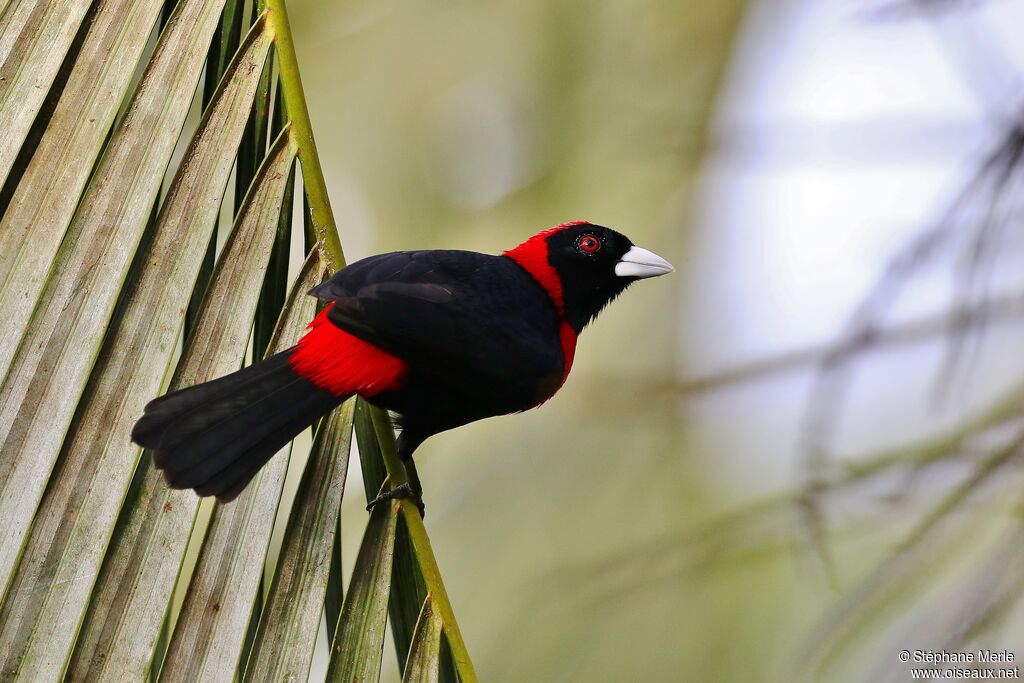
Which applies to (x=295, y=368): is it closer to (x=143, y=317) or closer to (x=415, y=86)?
(x=143, y=317)

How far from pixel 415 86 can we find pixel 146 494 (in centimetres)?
370

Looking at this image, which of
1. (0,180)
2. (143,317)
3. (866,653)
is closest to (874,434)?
(866,653)

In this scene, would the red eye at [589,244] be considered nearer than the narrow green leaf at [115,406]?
No

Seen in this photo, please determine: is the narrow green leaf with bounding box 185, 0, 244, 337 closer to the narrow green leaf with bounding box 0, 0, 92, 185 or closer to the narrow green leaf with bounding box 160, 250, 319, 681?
the narrow green leaf with bounding box 0, 0, 92, 185

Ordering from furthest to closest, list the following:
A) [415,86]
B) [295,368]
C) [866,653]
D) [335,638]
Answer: [415,86] → [866,653] → [295,368] → [335,638]

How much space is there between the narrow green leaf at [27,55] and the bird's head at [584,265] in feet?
4.39

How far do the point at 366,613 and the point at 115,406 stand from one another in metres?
0.59

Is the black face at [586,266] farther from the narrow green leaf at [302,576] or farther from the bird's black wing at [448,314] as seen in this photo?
the narrow green leaf at [302,576]

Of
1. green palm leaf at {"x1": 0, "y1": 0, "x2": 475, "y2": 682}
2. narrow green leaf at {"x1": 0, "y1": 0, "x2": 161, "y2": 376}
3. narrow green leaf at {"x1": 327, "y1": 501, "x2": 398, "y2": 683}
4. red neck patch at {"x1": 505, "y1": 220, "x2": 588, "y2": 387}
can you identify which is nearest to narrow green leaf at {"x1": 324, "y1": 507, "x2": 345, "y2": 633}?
green palm leaf at {"x1": 0, "y1": 0, "x2": 475, "y2": 682}

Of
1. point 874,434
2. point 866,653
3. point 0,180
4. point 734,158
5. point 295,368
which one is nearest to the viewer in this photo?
point 0,180

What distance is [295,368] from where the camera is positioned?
6.51 ft

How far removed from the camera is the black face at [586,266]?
9.39 ft

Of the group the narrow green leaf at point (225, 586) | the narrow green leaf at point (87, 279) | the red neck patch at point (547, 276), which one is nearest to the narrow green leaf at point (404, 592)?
the narrow green leaf at point (225, 586)

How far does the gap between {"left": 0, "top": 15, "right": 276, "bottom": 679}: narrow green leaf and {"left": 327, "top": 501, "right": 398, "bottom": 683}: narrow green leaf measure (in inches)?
16.7
